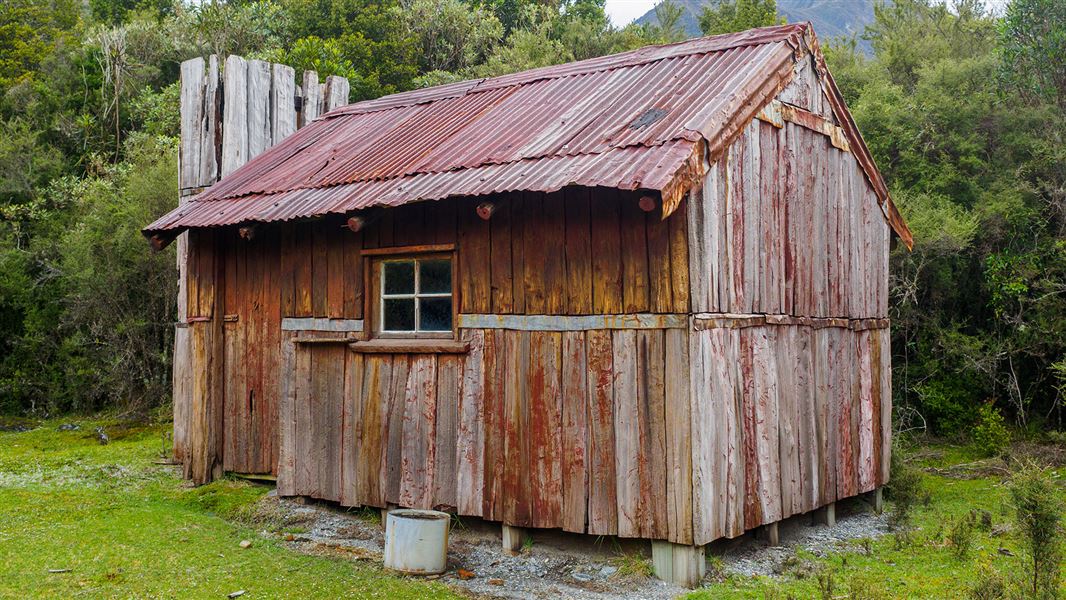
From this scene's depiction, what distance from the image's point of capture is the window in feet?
30.5

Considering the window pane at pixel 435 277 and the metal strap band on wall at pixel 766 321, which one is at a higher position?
the window pane at pixel 435 277

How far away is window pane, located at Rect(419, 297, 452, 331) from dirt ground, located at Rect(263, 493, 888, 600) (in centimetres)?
193

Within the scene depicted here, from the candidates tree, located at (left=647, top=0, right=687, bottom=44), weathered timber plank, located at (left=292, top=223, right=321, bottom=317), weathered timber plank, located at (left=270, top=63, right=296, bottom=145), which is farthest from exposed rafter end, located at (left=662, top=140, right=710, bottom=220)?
tree, located at (left=647, top=0, right=687, bottom=44)

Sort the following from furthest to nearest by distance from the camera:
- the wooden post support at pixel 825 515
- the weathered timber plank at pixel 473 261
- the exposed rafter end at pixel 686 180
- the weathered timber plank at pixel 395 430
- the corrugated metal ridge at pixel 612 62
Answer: the wooden post support at pixel 825 515 → the corrugated metal ridge at pixel 612 62 → the weathered timber plank at pixel 395 430 → the weathered timber plank at pixel 473 261 → the exposed rafter end at pixel 686 180

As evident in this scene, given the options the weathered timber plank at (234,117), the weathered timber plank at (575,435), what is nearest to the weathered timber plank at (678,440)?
the weathered timber plank at (575,435)

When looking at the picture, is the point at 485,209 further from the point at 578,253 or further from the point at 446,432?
the point at 446,432

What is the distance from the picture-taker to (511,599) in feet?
24.2

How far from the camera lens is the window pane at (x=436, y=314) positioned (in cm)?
927

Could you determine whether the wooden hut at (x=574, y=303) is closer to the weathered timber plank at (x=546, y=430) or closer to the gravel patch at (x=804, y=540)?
the weathered timber plank at (x=546, y=430)

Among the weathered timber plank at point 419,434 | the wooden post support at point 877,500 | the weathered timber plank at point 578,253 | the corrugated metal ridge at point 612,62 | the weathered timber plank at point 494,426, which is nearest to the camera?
the weathered timber plank at point 578,253

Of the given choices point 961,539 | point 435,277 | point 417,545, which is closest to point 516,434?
point 417,545

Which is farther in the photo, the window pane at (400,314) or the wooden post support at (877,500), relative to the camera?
the wooden post support at (877,500)

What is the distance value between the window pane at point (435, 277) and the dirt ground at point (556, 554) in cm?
230

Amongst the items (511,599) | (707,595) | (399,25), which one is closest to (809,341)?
(707,595)
